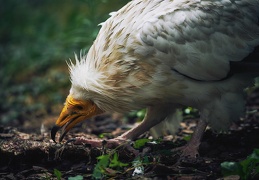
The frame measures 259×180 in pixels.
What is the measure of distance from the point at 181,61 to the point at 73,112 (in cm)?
118

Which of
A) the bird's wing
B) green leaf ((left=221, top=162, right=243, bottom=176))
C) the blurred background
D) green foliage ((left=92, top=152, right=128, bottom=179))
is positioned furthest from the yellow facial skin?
the blurred background

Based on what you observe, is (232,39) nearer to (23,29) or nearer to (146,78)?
(146,78)

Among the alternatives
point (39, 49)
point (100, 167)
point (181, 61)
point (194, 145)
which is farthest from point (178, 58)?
point (39, 49)

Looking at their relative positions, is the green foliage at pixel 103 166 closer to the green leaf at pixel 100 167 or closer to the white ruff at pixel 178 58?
the green leaf at pixel 100 167

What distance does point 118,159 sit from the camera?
434 centimetres

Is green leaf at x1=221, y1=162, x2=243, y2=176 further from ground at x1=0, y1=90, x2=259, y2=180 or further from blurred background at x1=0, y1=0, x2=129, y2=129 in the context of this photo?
blurred background at x1=0, y1=0, x2=129, y2=129

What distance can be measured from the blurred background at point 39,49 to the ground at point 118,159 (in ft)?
7.12

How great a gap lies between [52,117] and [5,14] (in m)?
5.82

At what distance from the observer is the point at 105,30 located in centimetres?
478

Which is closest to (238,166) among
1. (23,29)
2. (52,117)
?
(52,117)

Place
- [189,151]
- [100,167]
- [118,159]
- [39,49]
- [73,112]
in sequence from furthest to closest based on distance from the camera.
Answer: [39,49]
[73,112]
[189,151]
[118,159]
[100,167]

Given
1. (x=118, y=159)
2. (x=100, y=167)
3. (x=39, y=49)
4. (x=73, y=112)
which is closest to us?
(x=100, y=167)

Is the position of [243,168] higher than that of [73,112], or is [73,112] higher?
[73,112]

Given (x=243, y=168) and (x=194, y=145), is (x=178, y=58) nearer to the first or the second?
(x=194, y=145)
